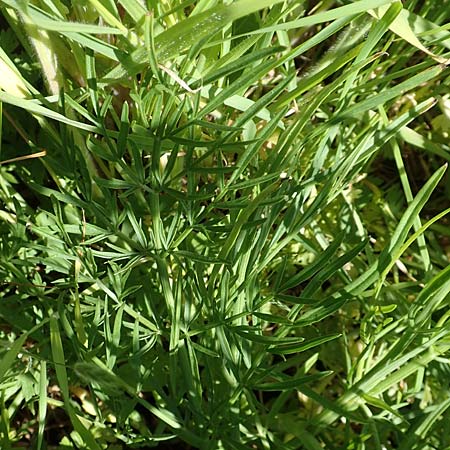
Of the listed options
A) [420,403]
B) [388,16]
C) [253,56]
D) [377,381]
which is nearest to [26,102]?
[253,56]

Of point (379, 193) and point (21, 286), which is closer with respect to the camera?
point (21, 286)

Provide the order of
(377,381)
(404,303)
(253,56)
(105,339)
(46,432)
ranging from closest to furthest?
(253,56)
(105,339)
(377,381)
(404,303)
(46,432)

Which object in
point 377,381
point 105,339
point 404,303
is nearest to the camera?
point 105,339

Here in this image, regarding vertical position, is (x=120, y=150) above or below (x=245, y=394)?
above

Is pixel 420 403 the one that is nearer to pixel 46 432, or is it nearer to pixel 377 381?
pixel 377 381

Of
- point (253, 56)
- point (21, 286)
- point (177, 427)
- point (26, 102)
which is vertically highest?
point (253, 56)

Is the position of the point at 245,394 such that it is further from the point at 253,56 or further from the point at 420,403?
the point at 253,56

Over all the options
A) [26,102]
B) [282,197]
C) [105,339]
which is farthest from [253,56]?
[105,339]
